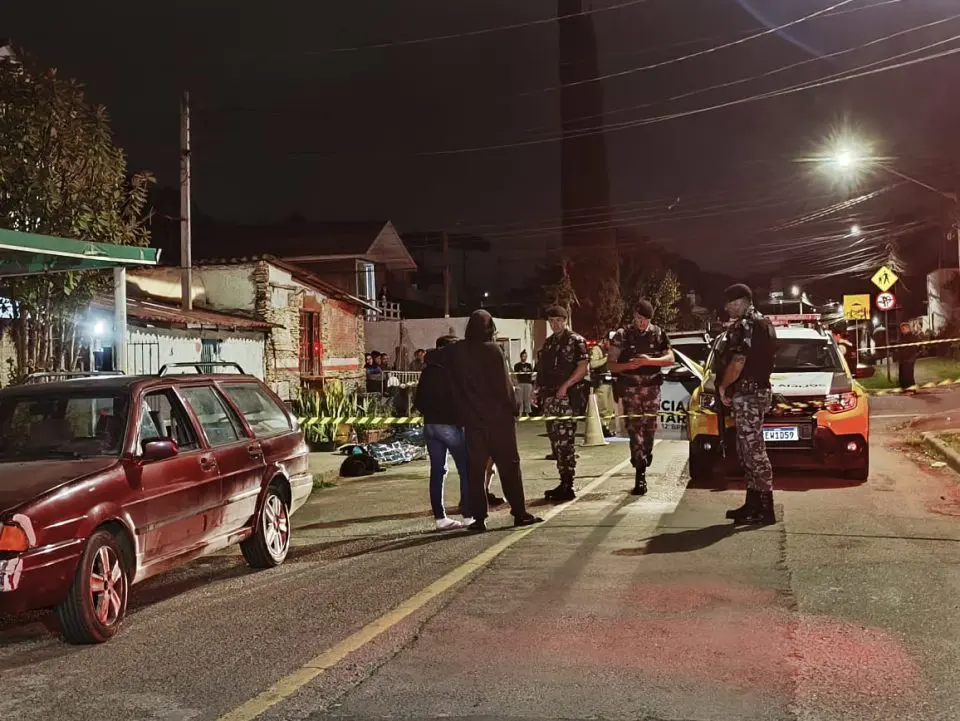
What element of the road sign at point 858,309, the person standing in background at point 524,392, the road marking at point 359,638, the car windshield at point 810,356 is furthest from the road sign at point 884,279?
the road marking at point 359,638

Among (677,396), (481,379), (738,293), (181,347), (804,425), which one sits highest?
(181,347)

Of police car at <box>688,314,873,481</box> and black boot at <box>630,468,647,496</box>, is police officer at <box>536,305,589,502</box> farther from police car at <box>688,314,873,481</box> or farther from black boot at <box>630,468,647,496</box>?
police car at <box>688,314,873,481</box>

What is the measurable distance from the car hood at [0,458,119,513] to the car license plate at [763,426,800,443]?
672cm

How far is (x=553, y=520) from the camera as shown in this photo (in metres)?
8.64

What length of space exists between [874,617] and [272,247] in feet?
115

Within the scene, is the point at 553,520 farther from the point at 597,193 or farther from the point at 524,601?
the point at 597,193

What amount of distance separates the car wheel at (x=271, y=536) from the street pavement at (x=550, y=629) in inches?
5.0

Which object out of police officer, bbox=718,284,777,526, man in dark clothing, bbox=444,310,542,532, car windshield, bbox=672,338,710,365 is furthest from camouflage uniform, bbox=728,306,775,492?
car windshield, bbox=672,338,710,365

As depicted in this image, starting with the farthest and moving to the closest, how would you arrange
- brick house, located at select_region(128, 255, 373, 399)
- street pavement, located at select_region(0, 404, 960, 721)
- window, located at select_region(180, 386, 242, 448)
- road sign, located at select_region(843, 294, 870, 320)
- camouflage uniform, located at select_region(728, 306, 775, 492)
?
1. road sign, located at select_region(843, 294, 870, 320)
2. brick house, located at select_region(128, 255, 373, 399)
3. camouflage uniform, located at select_region(728, 306, 775, 492)
4. window, located at select_region(180, 386, 242, 448)
5. street pavement, located at select_region(0, 404, 960, 721)

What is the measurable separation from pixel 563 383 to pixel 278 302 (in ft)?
49.3

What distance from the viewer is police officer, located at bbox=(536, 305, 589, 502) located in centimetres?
952

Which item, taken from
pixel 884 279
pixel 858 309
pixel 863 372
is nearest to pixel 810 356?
pixel 863 372

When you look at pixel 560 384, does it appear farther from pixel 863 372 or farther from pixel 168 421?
pixel 168 421

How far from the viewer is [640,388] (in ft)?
33.0
